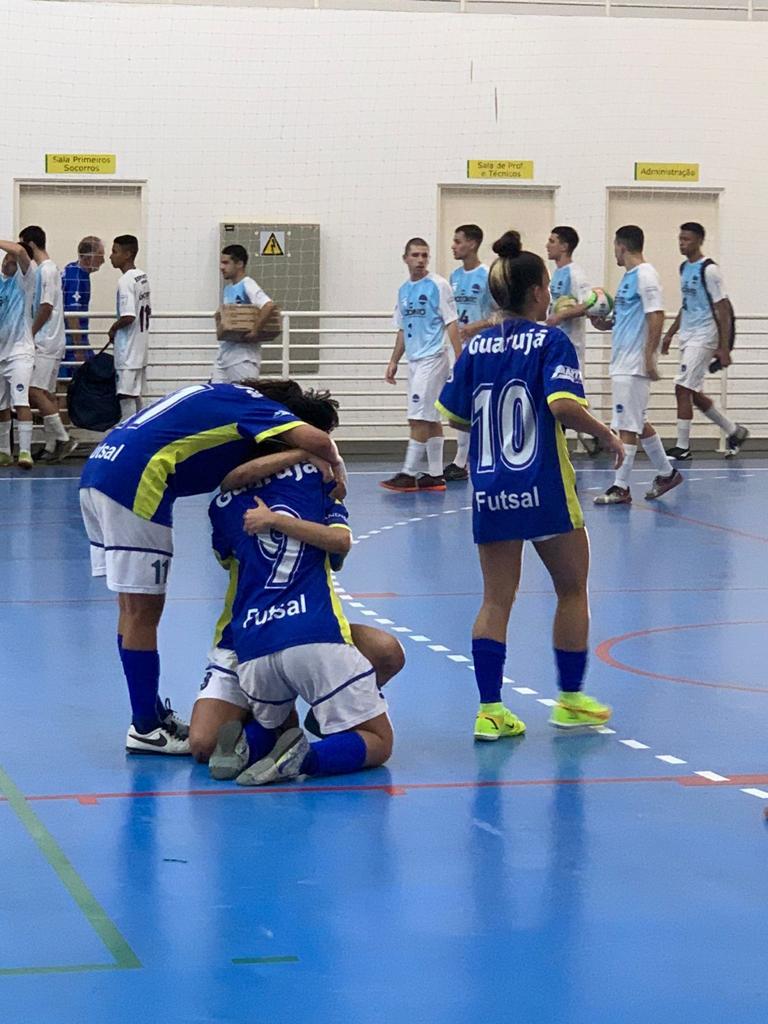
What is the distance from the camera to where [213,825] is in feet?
16.5

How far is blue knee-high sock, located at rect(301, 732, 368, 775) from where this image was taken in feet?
18.2

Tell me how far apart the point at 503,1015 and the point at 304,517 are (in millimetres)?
2316

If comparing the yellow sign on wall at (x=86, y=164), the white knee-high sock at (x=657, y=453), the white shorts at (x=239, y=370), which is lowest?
the white knee-high sock at (x=657, y=453)

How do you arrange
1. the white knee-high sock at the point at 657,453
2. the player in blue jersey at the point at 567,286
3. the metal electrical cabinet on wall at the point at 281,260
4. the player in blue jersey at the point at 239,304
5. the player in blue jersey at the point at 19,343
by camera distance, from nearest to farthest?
1. the white knee-high sock at the point at 657,453
2. the player in blue jersey at the point at 567,286
3. the player in blue jersey at the point at 239,304
4. the player in blue jersey at the point at 19,343
5. the metal electrical cabinet on wall at the point at 281,260

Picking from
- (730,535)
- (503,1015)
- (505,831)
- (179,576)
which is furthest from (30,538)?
(503,1015)

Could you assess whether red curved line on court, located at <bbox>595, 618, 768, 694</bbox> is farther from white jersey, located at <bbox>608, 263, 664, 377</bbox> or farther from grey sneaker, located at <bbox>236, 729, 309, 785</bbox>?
white jersey, located at <bbox>608, 263, 664, 377</bbox>

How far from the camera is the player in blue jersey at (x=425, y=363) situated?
14703 millimetres

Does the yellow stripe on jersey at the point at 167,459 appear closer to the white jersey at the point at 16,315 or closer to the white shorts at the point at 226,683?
the white shorts at the point at 226,683

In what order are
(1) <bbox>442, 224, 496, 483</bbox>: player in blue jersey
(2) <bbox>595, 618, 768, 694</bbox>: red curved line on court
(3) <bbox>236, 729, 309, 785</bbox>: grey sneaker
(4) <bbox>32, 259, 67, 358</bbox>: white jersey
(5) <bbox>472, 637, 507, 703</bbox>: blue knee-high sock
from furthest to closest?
(4) <bbox>32, 259, 67, 358</bbox>: white jersey < (1) <bbox>442, 224, 496, 483</bbox>: player in blue jersey < (2) <bbox>595, 618, 768, 694</bbox>: red curved line on court < (5) <bbox>472, 637, 507, 703</bbox>: blue knee-high sock < (3) <bbox>236, 729, 309, 785</bbox>: grey sneaker

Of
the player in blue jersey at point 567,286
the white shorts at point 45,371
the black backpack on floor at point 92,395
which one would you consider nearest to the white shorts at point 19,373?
the white shorts at point 45,371

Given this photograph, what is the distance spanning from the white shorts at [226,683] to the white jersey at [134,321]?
1081cm

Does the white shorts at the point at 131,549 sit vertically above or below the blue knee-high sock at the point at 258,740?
above

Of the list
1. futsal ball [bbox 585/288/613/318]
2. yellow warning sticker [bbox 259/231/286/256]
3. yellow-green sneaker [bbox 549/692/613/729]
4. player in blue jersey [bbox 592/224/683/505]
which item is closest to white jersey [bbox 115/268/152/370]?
yellow warning sticker [bbox 259/231/286/256]

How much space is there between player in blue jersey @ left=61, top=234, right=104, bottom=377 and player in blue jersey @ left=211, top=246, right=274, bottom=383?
2205mm
